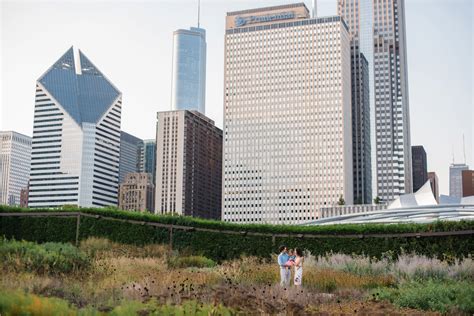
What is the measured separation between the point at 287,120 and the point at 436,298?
6415 inches

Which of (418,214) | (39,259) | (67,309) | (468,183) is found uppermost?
(468,183)

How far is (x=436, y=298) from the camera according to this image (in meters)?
10.4

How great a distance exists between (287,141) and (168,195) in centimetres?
5041

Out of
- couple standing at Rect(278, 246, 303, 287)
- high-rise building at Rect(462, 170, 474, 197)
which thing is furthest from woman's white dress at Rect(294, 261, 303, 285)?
high-rise building at Rect(462, 170, 474, 197)

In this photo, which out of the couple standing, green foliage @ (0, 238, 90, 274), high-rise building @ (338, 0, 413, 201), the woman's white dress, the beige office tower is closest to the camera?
green foliage @ (0, 238, 90, 274)

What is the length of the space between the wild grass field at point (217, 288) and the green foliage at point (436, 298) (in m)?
0.02

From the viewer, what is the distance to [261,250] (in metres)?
24.6

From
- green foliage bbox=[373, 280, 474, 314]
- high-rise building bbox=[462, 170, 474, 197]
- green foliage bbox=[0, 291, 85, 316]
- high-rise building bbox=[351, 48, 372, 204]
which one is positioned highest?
high-rise building bbox=[351, 48, 372, 204]

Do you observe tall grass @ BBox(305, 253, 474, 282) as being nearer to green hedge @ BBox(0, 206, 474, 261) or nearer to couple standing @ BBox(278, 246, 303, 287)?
couple standing @ BBox(278, 246, 303, 287)

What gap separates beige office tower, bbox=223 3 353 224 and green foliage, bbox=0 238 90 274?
14954 cm

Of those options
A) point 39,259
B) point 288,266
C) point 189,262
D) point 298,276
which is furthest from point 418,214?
point 39,259

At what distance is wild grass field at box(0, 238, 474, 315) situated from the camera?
809 centimetres

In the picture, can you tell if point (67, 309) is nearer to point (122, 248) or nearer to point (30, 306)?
point (30, 306)

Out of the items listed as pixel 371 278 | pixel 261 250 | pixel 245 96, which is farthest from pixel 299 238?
pixel 245 96
